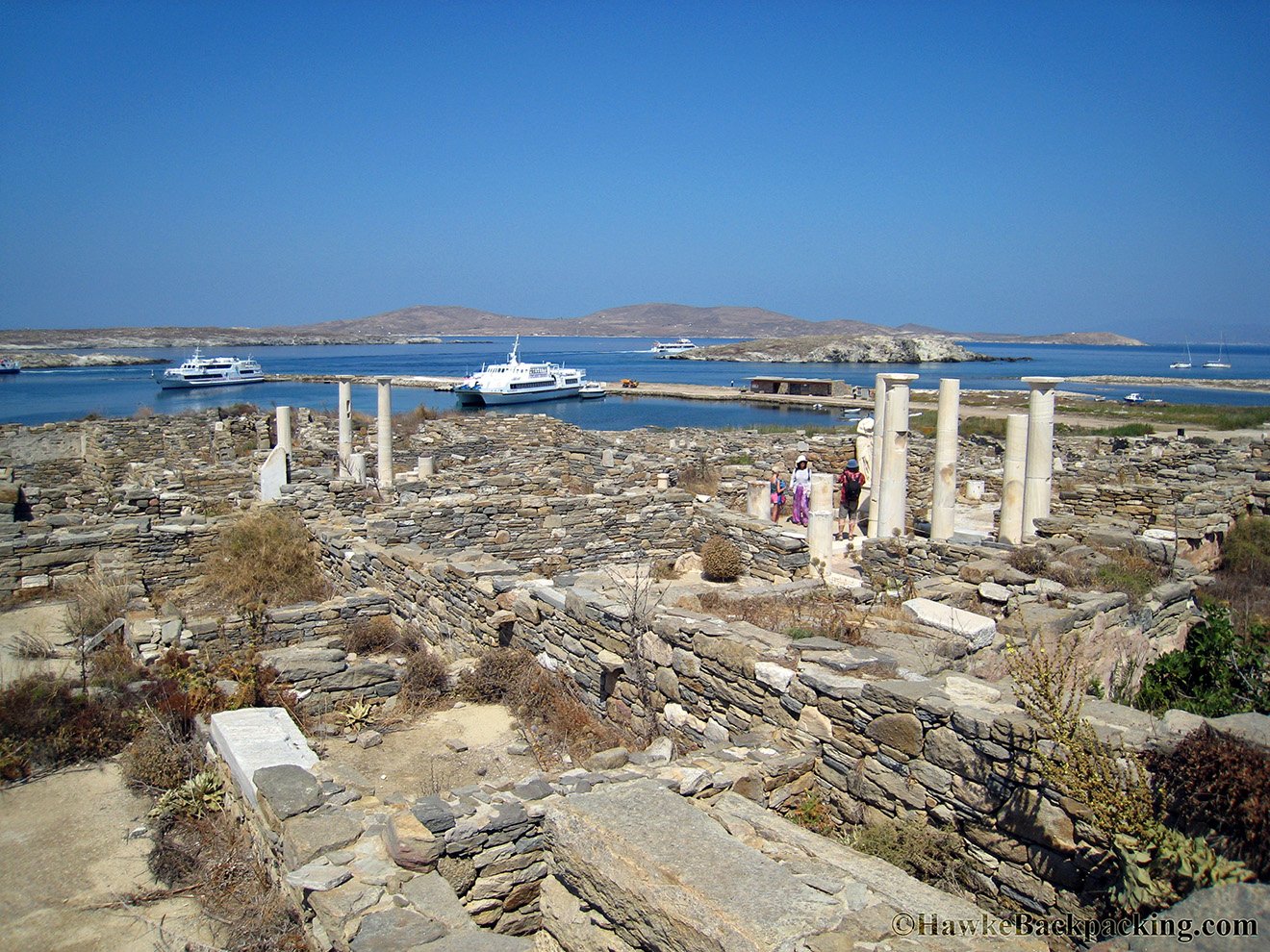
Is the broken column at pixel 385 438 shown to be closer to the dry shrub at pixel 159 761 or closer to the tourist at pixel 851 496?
the tourist at pixel 851 496

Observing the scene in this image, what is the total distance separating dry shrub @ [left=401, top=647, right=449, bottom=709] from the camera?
712 centimetres

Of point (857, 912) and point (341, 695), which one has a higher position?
point (857, 912)

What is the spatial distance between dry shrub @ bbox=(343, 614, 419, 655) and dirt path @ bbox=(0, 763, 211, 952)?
269cm

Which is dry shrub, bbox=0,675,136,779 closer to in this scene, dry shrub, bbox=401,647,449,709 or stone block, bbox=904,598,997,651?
dry shrub, bbox=401,647,449,709

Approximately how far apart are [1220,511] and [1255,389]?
83041mm

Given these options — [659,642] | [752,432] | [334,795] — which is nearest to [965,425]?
[752,432]

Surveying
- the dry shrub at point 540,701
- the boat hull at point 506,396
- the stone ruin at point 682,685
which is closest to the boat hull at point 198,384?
the boat hull at point 506,396

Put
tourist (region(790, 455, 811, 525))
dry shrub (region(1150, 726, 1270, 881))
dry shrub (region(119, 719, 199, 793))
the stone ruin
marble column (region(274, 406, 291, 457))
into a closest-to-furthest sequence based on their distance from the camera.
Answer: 1. dry shrub (region(1150, 726, 1270, 881))
2. the stone ruin
3. dry shrub (region(119, 719, 199, 793))
4. tourist (region(790, 455, 811, 525))
5. marble column (region(274, 406, 291, 457))

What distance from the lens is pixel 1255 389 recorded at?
78.1m

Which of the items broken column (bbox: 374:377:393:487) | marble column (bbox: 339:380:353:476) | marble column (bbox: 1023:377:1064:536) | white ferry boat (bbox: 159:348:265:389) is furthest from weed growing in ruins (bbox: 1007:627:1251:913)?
white ferry boat (bbox: 159:348:265:389)

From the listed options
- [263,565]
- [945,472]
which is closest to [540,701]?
[263,565]

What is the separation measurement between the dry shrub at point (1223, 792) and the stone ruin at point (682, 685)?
239 millimetres

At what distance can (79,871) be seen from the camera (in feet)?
16.0

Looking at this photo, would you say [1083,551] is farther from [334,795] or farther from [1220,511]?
[334,795]
